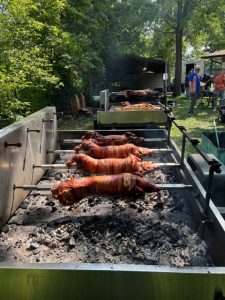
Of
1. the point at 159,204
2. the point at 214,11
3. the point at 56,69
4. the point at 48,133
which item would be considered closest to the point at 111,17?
the point at 214,11

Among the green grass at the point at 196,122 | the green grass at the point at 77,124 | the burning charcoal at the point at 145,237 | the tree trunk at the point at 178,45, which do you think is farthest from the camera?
the tree trunk at the point at 178,45

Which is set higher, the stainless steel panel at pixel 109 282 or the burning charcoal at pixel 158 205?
the stainless steel panel at pixel 109 282

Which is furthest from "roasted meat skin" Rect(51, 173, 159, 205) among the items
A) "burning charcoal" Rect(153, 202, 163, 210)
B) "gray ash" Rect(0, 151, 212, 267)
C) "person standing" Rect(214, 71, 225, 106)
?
"person standing" Rect(214, 71, 225, 106)

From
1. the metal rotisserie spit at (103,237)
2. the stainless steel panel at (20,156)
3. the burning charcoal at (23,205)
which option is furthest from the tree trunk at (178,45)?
the burning charcoal at (23,205)

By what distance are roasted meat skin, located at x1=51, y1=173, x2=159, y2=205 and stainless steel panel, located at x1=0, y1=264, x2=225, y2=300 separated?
4.61 feet

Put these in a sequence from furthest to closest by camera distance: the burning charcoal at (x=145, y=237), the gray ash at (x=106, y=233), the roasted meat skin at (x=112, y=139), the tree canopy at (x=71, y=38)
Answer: the tree canopy at (x=71, y=38) < the roasted meat skin at (x=112, y=139) < the burning charcoal at (x=145, y=237) < the gray ash at (x=106, y=233)

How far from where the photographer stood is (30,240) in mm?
3021

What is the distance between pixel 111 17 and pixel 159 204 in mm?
19542

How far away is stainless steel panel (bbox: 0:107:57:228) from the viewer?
296 centimetres

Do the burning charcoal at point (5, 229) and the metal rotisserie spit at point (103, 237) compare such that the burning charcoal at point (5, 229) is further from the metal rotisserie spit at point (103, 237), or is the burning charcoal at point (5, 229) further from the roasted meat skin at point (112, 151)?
the roasted meat skin at point (112, 151)

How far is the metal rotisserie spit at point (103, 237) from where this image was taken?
5.43 ft

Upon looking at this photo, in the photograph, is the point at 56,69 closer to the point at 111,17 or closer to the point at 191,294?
the point at 111,17

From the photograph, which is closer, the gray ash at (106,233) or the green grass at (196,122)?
the gray ash at (106,233)

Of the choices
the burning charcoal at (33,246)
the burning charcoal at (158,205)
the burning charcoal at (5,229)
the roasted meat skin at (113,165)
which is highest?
the roasted meat skin at (113,165)
